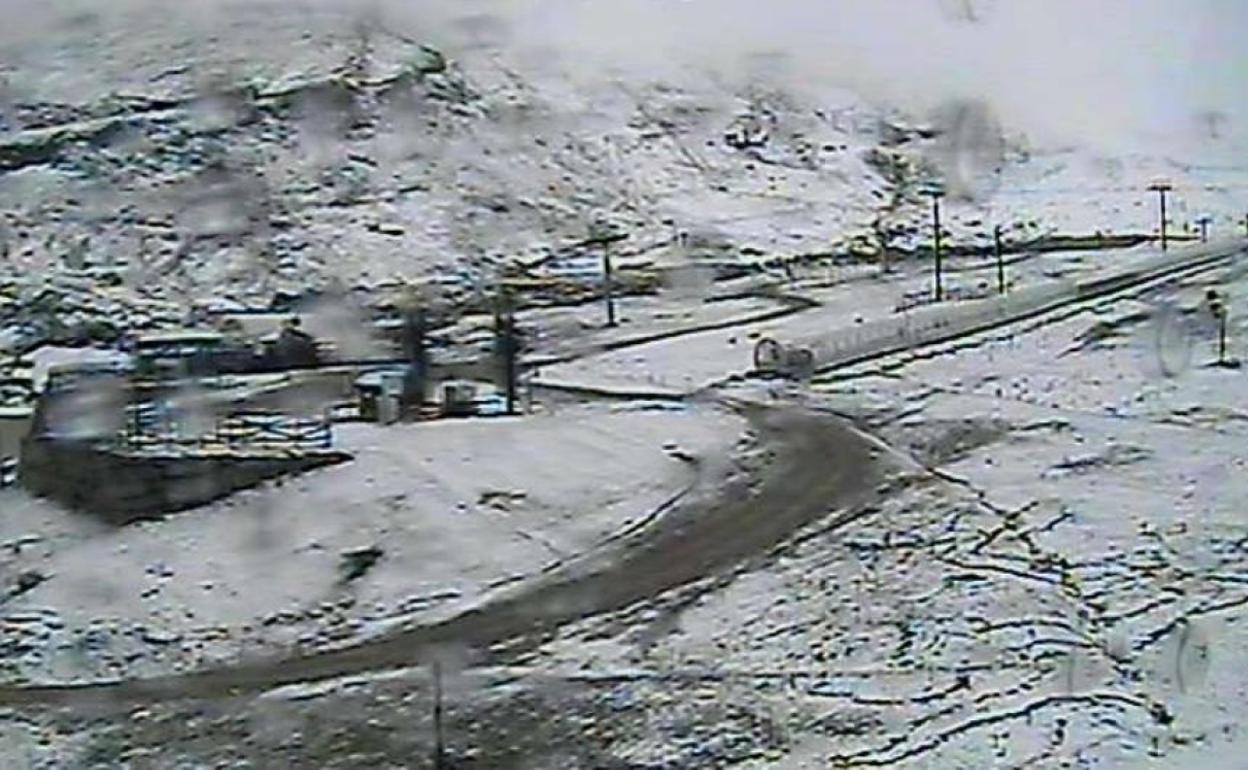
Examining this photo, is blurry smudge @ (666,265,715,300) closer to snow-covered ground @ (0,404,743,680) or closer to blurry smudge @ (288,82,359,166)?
snow-covered ground @ (0,404,743,680)

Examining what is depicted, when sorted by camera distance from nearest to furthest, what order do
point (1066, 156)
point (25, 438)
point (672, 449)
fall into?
point (25, 438)
point (672, 449)
point (1066, 156)

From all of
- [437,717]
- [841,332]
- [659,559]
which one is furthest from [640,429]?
[437,717]

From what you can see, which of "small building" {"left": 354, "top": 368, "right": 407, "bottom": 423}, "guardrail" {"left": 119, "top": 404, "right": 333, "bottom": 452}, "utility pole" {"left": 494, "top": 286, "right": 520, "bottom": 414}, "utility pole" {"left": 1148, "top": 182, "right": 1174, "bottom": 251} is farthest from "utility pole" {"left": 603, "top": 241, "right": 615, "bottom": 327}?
"utility pole" {"left": 1148, "top": 182, "right": 1174, "bottom": 251}


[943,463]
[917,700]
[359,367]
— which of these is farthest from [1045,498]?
[359,367]

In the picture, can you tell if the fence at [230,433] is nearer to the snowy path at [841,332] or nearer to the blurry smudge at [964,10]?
Answer: the snowy path at [841,332]

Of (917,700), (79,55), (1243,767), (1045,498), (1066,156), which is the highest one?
(79,55)

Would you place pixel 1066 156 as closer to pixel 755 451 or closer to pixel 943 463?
pixel 943 463
